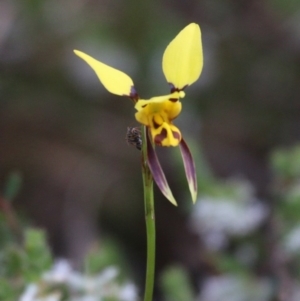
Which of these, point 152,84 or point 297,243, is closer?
point 297,243

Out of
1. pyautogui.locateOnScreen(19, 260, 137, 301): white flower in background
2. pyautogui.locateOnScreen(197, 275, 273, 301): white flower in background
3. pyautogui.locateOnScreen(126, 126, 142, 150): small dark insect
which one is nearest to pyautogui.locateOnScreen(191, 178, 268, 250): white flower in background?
pyautogui.locateOnScreen(197, 275, 273, 301): white flower in background

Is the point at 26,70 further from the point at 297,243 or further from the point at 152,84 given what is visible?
the point at 297,243

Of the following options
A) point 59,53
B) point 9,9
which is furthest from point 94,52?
point 9,9

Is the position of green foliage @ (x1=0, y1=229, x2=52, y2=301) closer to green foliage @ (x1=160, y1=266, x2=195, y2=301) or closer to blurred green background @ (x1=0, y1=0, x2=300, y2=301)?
green foliage @ (x1=160, y1=266, x2=195, y2=301)

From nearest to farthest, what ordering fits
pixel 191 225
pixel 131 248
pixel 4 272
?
pixel 4 272 < pixel 131 248 < pixel 191 225

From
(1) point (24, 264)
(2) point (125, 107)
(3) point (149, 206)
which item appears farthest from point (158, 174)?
(2) point (125, 107)

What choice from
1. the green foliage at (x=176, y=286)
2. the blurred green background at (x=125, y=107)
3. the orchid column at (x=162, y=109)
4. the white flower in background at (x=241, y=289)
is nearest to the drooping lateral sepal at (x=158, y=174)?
the orchid column at (x=162, y=109)

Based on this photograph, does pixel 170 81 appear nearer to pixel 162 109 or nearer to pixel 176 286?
pixel 162 109

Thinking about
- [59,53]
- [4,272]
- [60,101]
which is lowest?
[4,272]

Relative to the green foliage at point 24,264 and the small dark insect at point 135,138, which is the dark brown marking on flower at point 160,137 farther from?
the green foliage at point 24,264
